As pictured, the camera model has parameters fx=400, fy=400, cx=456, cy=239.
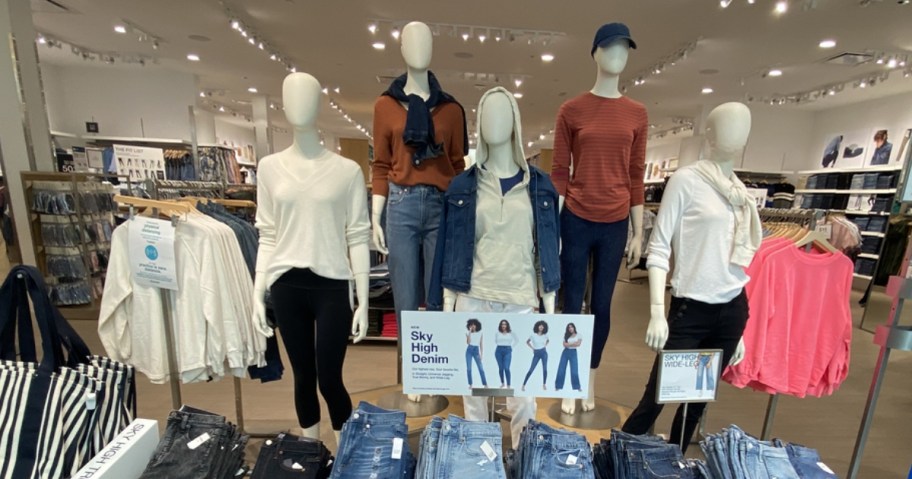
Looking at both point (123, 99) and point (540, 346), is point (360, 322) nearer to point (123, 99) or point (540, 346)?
point (540, 346)

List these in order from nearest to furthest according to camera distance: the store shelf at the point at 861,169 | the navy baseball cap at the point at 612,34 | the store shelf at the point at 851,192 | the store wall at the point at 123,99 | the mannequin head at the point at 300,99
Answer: the mannequin head at the point at 300,99, the navy baseball cap at the point at 612,34, the store shelf at the point at 851,192, the store shelf at the point at 861,169, the store wall at the point at 123,99

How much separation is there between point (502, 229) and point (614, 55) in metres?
0.91

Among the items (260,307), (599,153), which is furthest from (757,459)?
(260,307)

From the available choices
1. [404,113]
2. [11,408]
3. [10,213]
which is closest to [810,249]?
[404,113]

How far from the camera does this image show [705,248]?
150 cm

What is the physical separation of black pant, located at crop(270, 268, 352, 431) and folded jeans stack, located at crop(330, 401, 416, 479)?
1.43ft

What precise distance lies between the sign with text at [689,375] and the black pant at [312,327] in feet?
3.77

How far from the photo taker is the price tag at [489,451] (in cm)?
107

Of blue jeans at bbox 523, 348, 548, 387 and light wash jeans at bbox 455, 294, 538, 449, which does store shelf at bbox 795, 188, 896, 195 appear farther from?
blue jeans at bbox 523, 348, 548, 387

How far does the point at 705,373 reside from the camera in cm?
127

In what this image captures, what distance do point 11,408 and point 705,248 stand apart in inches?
87.2

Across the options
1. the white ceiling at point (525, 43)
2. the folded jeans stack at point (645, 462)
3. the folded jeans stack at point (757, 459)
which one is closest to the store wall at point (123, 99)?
the white ceiling at point (525, 43)

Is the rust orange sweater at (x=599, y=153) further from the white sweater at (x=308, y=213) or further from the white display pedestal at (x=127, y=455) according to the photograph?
the white display pedestal at (x=127, y=455)

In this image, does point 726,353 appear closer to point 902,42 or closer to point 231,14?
point 231,14
